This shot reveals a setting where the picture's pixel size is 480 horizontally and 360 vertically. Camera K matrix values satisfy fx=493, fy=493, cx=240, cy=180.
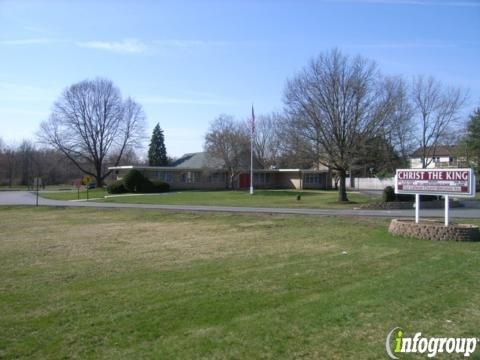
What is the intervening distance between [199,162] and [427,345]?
61.0 m

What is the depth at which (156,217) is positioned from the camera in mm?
25828

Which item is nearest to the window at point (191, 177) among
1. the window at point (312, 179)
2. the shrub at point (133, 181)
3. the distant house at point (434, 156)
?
the shrub at point (133, 181)

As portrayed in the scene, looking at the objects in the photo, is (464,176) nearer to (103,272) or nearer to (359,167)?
(103,272)

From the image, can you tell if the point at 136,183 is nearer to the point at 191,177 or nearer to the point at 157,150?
the point at 191,177

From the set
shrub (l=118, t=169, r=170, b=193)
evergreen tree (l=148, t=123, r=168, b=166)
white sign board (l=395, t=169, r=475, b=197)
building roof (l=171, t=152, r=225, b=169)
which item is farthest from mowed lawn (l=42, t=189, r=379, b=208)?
evergreen tree (l=148, t=123, r=168, b=166)

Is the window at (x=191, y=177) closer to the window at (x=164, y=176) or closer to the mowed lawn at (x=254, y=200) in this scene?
the window at (x=164, y=176)

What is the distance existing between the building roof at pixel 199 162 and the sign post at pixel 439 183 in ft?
144

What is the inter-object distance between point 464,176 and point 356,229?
4105 millimetres

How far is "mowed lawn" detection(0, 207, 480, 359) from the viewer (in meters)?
5.65

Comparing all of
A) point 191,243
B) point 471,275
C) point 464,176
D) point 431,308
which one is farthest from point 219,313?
point 464,176

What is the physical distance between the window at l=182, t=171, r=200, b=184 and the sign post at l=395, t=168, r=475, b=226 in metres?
47.0

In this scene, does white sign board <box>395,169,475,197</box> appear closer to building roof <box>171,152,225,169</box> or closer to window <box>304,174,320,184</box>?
building roof <box>171,152,225,169</box>

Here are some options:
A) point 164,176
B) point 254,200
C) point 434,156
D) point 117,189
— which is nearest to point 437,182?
point 254,200

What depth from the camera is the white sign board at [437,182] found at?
15414 millimetres
